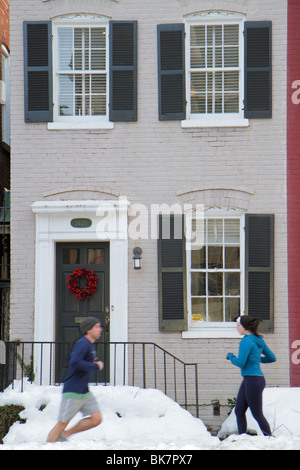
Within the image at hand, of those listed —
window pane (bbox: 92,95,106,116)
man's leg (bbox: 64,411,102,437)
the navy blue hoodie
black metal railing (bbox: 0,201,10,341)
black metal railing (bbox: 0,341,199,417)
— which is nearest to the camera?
the navy blue hoodie

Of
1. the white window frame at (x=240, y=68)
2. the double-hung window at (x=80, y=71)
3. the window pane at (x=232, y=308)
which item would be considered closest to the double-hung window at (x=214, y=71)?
the white window frame at (x=240, y=68)

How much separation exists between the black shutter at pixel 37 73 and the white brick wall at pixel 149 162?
0.14m

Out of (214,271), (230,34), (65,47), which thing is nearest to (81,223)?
(214,271)

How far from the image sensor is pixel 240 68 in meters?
10.1

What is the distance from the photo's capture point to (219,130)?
32.9ft

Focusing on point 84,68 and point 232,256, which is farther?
point 84,68

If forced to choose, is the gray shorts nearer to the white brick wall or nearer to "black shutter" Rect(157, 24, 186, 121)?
the white brick wall

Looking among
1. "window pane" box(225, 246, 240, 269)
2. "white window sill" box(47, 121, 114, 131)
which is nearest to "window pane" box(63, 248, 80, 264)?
"white window sill" box(47, 121, 114, 131)

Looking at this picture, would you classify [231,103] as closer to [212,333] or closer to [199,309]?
[199,309]

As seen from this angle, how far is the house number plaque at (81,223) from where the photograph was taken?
10008mm

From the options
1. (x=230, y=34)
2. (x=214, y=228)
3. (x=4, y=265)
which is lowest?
(x=4, y=265)

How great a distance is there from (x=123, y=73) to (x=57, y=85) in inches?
43.1

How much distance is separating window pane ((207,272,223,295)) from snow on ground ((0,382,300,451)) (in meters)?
1.70

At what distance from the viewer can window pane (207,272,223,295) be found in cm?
1010
